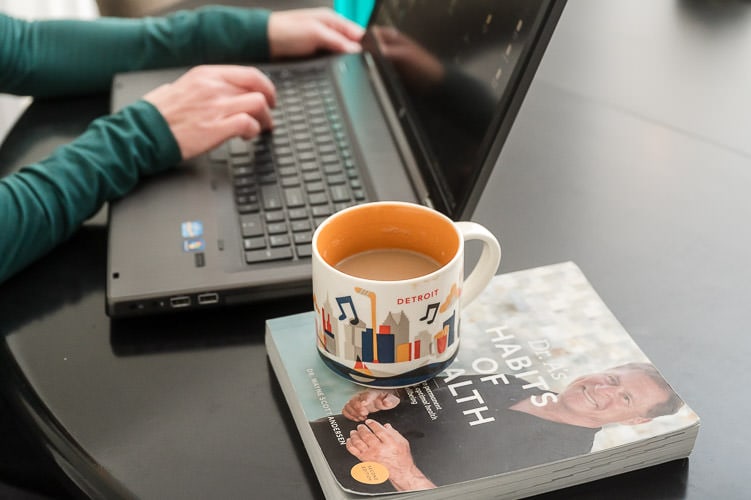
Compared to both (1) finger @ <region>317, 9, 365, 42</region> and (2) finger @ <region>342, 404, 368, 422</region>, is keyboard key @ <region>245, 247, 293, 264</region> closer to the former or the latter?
(2) finger @ <region>342, 404, 368, 422</region>

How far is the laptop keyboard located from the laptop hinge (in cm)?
5

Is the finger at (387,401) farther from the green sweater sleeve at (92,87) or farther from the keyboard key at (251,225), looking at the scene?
the green sweater sleeve at (92,87)

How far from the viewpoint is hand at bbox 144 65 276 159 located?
2.99 feet

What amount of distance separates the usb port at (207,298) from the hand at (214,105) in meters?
0.23

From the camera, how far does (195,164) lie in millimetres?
920

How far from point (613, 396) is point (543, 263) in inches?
8.4

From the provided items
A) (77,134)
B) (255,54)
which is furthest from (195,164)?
(255,54)

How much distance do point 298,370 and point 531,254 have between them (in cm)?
28

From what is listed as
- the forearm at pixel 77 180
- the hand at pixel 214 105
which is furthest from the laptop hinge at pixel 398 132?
the forearm at pixel 77 180

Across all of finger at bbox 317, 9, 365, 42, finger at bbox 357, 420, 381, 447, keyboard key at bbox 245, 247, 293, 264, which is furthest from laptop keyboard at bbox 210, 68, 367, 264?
finger at bbox 357, 420, 381, 447

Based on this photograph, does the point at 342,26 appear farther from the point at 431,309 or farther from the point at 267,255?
the point at 431,309

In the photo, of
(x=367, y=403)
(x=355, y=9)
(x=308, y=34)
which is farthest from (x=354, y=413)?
(x=355, y=9)

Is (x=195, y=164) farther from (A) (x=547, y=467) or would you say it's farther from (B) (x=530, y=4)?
(A) (x=547, y=467)

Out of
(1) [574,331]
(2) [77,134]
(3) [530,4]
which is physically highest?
(3) [530,4]
